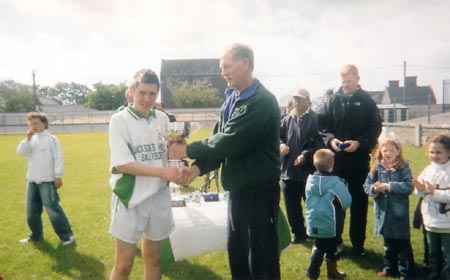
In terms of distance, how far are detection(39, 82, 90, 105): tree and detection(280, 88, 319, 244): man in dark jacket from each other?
120352 mm

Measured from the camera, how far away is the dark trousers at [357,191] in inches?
213

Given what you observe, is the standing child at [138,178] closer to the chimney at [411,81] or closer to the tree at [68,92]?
the chimney at [411,81]

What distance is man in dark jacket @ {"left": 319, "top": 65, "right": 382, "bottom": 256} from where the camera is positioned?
525cm

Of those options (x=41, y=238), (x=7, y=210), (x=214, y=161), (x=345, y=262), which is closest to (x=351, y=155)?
(x=345, y=262)

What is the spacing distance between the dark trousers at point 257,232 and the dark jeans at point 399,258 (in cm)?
212

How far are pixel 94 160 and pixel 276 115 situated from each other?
51.8ft

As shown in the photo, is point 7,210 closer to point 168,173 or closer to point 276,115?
point 168,173

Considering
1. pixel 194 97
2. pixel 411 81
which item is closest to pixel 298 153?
pixel 194 97

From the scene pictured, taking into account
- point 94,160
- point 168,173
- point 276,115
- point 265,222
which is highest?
point 276,115

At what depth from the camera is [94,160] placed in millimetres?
17609

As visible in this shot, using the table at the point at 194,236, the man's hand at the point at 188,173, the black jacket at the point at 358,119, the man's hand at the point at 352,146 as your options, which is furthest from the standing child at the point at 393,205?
the man's hand at the point at 188,173

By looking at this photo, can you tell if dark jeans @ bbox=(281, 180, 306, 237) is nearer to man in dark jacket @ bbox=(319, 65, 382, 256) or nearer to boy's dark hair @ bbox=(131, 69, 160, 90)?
man in dark jacket @ bbox=(319, 65, 382, 256)

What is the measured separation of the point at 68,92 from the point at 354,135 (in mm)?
125722

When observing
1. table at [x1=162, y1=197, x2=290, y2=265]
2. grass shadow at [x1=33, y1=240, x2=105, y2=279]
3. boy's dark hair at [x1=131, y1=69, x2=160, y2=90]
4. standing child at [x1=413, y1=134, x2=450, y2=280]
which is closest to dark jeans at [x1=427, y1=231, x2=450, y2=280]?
standing child at [x1=413, y1=134, x2=450, y2=280]
